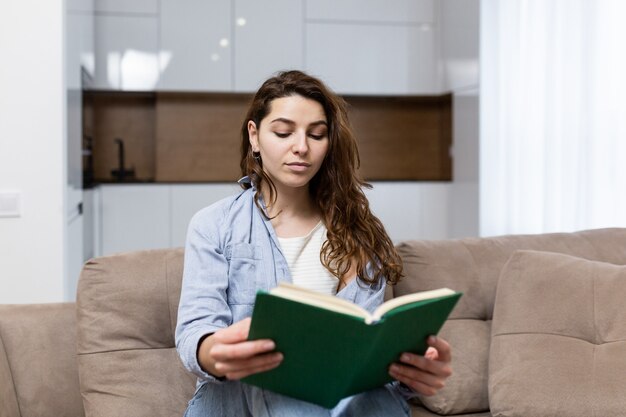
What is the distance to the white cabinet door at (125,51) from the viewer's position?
17.7ft

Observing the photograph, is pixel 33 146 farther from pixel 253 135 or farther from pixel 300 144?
pixel 300 144

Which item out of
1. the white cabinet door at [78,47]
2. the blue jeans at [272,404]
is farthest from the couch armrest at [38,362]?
the white cabinet door at [78,47]

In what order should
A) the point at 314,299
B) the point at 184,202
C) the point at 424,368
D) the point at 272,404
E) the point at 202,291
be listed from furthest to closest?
the point at 184,202 < the point at 202,291 < the point at 272,404 < the point at 424,368 < the point at 314,299

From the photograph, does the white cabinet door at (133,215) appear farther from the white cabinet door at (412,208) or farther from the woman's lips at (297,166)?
the woman's lips at (297,166)

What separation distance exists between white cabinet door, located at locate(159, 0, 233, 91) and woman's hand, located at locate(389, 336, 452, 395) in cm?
418

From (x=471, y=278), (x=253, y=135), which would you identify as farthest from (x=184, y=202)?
(x=253, y=135)

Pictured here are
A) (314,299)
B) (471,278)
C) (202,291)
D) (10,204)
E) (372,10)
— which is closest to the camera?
(314,299)

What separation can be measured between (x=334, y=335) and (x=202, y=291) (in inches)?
18.7

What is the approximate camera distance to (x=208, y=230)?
1861mm

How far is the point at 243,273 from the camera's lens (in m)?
1.84

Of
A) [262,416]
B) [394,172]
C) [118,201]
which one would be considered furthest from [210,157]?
[262,416]

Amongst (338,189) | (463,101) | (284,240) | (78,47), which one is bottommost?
(284,240)

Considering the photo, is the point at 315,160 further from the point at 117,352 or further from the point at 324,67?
the point at 324,67

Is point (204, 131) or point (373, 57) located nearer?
point (373, 57)
